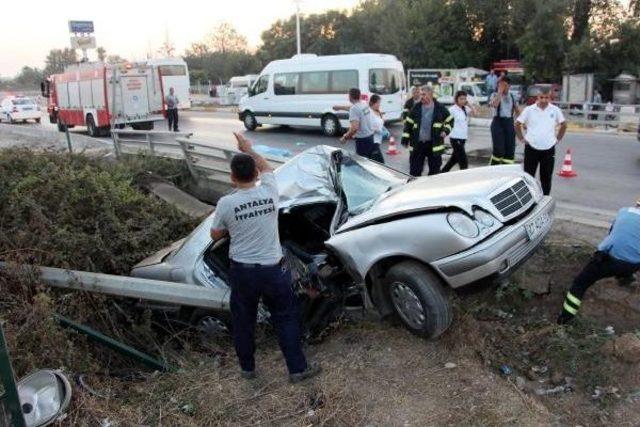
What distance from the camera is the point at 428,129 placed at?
26.0 feet

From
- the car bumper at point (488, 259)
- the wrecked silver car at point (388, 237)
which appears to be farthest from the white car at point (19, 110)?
the car bumper at point (488, 259)

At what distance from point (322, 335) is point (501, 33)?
141 feet

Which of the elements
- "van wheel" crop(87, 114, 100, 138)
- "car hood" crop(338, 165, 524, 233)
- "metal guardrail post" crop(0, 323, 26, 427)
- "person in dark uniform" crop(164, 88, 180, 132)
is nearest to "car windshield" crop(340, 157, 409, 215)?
"car hood" crop(338, 165, 524, 233)

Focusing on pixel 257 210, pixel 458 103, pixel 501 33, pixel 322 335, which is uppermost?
pixel 501 33

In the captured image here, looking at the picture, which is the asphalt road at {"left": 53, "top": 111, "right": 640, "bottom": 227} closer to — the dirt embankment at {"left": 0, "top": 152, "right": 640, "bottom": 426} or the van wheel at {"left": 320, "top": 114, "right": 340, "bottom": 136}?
the van wheel at {"left": 320, "top": 114, "right": 340, "bottom": 136}

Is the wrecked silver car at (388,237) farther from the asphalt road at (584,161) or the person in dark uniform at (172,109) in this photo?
the person in dark uniform at (172,109)

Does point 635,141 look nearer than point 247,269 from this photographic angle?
No

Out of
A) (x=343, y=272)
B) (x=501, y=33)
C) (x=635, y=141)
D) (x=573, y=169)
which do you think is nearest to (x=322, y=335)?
(x=343, y=272)

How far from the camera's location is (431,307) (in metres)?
3.84

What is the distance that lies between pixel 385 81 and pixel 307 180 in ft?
43.0

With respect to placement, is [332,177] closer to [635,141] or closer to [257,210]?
[257,210]

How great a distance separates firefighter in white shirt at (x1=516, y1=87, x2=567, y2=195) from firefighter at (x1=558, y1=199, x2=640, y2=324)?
2.75 m

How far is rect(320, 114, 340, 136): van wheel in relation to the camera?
56.1 ft

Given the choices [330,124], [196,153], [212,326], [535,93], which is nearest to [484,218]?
[212,326]
